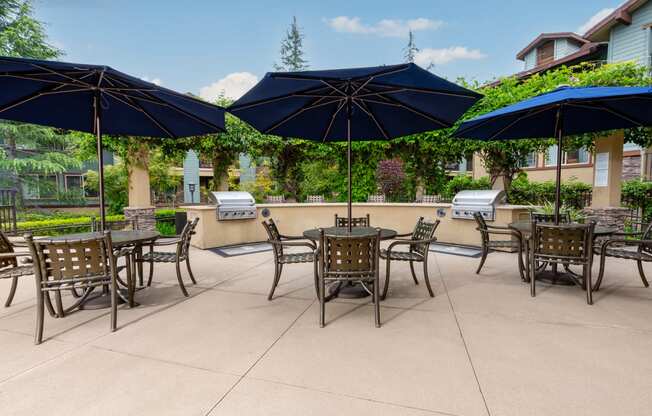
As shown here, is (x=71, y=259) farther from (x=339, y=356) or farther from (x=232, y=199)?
(x=232, y=199)

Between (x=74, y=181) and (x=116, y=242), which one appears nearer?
(x=116, y=242)

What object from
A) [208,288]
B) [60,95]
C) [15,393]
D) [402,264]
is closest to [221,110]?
[60,95]

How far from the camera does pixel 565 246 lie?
362cm

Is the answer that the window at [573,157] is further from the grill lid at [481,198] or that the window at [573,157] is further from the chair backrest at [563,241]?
the chair backrest at [563,241]

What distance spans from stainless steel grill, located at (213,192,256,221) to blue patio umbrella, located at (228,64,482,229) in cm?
287

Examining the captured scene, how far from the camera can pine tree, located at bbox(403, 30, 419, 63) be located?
23750mm

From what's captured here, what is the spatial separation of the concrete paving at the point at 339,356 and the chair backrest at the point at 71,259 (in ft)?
1.61

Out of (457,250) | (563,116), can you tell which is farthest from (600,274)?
(457,250)

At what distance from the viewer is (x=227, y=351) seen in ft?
8.20

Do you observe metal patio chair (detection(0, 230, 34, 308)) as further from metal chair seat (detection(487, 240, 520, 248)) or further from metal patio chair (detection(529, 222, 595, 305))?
metal chair seat (detection(487, 240, 520, 248))

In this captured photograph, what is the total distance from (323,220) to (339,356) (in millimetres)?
5450

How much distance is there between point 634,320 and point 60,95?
6.15 meters

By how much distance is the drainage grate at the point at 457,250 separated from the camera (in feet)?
19.8

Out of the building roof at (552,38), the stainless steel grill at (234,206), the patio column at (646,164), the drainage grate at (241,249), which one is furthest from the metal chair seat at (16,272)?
the building roof at (552,38)
